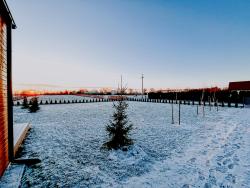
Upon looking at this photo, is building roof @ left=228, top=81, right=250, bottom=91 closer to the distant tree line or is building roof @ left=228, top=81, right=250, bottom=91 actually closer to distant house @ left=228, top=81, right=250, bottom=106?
distant house @ left=228, top=81, right=250, bottom=106

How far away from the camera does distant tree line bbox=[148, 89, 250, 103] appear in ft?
121

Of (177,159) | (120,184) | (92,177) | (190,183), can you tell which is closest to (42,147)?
(92,177)

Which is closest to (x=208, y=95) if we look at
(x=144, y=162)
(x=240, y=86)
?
(x=240, y=86)

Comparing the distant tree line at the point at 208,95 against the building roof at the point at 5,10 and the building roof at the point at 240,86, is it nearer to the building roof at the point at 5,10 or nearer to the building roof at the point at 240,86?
the building roof at the point at 240,86

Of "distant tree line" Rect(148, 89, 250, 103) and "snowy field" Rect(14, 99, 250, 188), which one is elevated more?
"distant tree line" Rect(148, 89, 250, 103)

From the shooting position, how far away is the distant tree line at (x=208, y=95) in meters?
36.7

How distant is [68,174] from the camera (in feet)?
20.7

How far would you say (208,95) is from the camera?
4331 centimetres

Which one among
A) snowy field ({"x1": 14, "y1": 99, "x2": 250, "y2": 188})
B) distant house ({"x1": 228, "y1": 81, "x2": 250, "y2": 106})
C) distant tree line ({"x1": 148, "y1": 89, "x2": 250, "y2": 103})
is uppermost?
distant house ({"x1": 228, "y1": 81, "x2": 250, "y2": 106})

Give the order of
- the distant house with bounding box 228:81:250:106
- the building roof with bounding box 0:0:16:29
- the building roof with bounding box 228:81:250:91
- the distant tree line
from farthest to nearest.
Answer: the building roof with bounding box 228:81:250:91
the distant house with bounding box 228:81:250:106
the distant tree line
the building roof with bounding box 0:0:16:29

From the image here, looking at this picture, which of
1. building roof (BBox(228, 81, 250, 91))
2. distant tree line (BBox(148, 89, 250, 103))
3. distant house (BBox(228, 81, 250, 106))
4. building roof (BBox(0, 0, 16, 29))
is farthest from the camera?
building roof (BBox(228, 81, 250, 91))

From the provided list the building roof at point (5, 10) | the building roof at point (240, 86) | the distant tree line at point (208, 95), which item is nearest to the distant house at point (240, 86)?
the building roof at point (240, 86)

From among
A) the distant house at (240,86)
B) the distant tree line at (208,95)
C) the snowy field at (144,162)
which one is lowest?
the snowy field at (144,162)

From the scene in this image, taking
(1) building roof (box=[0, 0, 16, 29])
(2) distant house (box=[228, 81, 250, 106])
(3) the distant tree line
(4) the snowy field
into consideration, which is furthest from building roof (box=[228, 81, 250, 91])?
(1) building roof (box=[0, 0, 16, 29])
